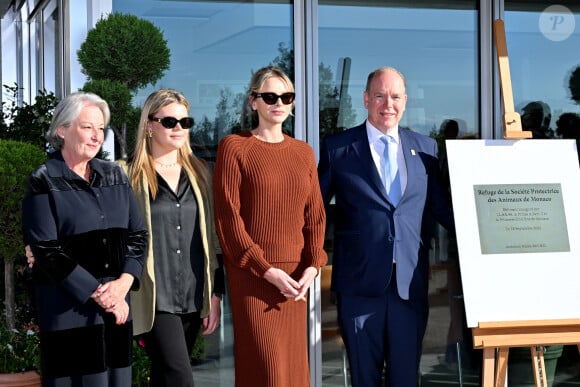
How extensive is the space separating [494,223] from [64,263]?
2203 millimetres

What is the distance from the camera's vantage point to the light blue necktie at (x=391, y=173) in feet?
14.1

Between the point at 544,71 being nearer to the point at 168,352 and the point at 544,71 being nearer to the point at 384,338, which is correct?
the point at 384,338

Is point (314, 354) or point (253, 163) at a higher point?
point (253, 163)

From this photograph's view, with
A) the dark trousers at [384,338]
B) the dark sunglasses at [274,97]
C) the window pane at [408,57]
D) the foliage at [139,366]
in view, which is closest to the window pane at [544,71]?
the window pane at [408,57]

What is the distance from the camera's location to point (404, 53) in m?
5.30

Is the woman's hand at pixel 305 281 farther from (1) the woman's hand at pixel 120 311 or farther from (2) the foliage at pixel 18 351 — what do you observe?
(2) the foliage at pixel 18 351

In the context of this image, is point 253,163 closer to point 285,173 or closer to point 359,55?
point 285,173

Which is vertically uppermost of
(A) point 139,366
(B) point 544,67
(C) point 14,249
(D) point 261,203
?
(B) point 544,67

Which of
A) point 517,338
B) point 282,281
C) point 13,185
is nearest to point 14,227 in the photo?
point 13,185

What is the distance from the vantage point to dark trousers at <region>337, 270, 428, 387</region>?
421 centimetres

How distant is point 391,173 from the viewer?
4.33 meters

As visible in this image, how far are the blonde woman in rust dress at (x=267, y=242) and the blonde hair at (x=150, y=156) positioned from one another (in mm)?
111

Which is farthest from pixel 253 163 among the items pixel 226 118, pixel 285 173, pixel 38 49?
pixel 38 49

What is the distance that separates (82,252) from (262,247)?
2.65ft
